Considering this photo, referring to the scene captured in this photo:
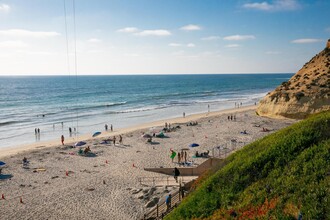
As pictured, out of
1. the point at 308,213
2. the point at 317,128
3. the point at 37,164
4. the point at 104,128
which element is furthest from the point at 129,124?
the point at 308,213

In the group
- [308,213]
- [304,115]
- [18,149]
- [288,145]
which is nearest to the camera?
[308,213]

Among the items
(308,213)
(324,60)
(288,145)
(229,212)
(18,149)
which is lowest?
(18,149)

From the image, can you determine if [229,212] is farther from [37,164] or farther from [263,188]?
[37,164]

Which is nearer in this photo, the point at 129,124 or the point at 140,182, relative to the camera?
the point at 140,182

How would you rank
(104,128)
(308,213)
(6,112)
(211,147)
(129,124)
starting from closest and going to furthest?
1. (308,213)
2. (211,147)
3. (104,128)
4. (129,124)
5. (6,112)

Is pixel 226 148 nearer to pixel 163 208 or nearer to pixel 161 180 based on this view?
pixel 161 180

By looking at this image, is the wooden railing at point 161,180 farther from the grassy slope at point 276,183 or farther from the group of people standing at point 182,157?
the grassy slope at point 276,183

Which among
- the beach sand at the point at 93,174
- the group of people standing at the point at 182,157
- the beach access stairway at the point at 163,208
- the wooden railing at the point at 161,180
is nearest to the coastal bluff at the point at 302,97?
the beach sand at the point at 93,174
